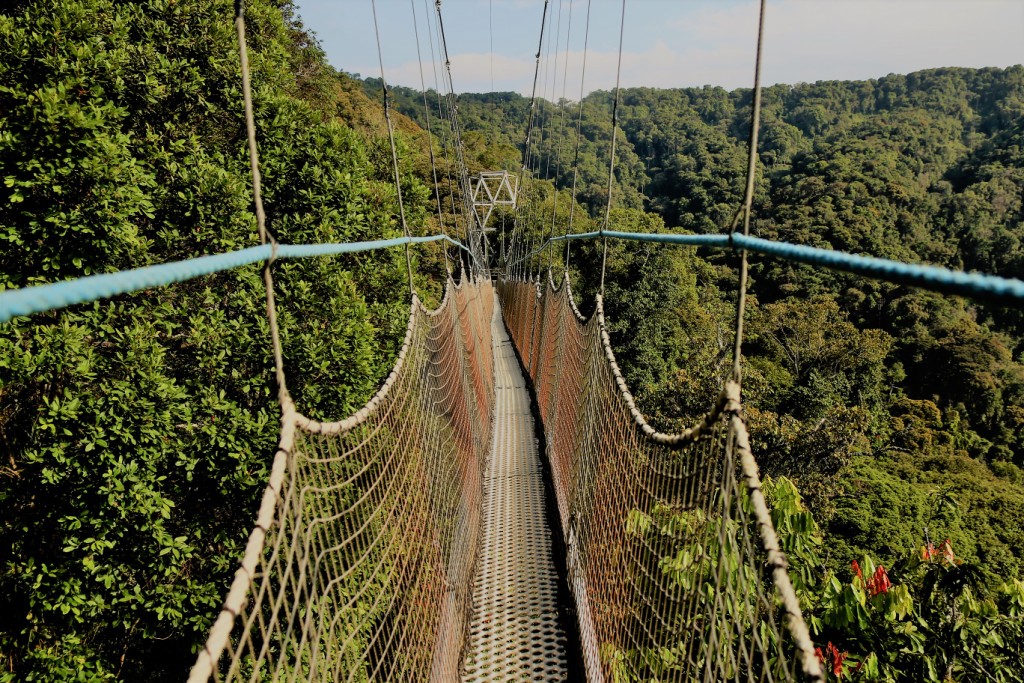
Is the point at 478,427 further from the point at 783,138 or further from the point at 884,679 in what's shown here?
the point at 783,138

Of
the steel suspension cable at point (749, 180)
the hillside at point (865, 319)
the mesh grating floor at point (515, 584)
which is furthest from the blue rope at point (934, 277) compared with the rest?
the hillside at point (865, 319)

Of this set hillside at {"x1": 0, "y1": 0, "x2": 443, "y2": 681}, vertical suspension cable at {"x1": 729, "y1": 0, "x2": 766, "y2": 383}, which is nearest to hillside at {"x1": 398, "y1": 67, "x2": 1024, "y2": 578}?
vertical suspension cable at {"x1": 729, "y1": 0, "x2": 766, "y2": 383}

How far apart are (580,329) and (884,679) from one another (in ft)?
5.26

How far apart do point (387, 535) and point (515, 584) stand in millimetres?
706

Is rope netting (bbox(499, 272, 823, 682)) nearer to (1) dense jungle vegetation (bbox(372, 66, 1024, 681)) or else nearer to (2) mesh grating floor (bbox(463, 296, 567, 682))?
(2) mesh grating floor (bbox(463, 296, 567, 682))

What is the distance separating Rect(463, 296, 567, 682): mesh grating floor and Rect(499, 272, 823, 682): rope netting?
0.41 feet

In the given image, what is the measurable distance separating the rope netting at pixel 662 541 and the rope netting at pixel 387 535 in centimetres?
40

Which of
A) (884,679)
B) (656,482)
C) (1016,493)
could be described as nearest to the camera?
(656,482)

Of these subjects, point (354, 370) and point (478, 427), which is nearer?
point (478, 427)

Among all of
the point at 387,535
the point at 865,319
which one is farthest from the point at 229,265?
the point at 865,319

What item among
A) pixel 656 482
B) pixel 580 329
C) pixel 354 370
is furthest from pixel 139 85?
pixel 656 482

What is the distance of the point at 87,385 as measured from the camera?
3.60 meters

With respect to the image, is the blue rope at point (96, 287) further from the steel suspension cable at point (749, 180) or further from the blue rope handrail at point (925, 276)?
the steel suspension cable at point (749, 180)

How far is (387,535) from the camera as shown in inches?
68.5
